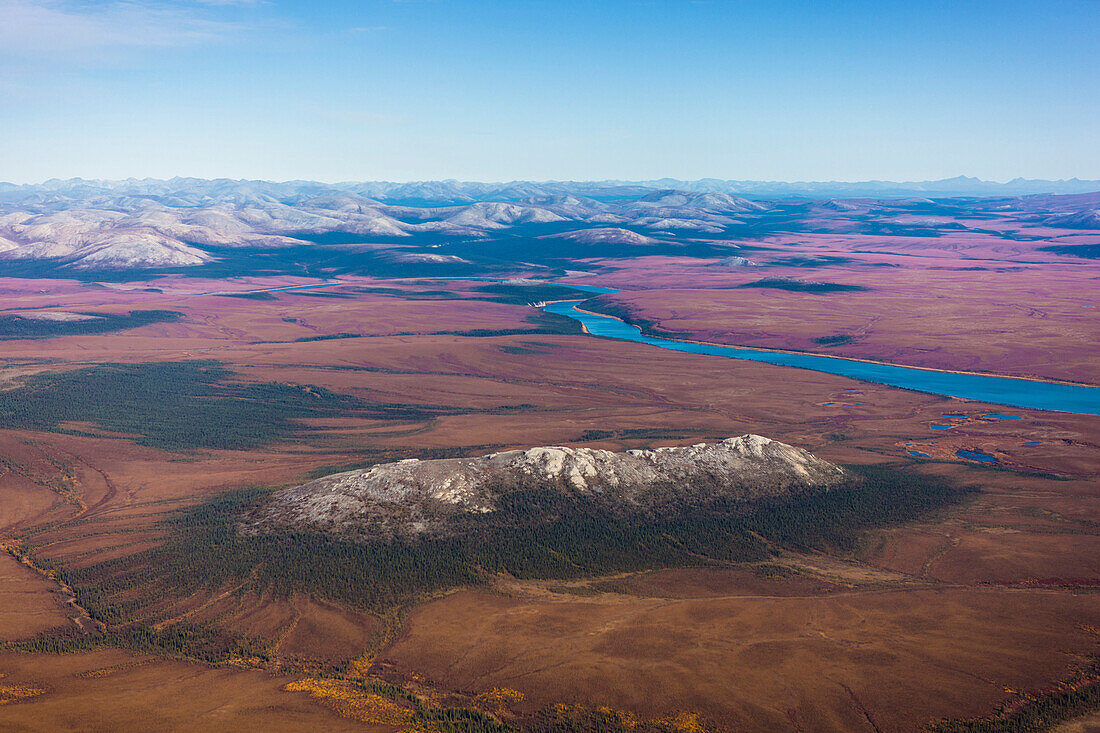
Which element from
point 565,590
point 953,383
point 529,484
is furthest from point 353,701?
point 953,383

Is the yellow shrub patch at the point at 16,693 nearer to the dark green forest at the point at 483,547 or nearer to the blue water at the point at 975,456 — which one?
the dark green forest at the point at 483,547

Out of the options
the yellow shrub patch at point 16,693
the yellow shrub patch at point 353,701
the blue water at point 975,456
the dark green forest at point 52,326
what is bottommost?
the yellow shrub patch at point 353,701

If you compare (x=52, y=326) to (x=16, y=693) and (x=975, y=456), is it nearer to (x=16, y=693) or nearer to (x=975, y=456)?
(x=16, y=693)

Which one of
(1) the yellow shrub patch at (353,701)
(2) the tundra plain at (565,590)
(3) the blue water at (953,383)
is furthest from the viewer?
(3) the blue water at (953,383)

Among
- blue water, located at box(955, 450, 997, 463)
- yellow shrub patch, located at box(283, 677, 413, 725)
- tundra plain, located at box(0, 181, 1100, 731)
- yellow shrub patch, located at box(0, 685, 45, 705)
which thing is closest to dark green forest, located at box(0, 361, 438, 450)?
tundra plain, located at box(0, 181, 1100, 731)

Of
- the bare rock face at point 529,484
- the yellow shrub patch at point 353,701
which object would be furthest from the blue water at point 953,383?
the yellow shrub patch at point 353,701

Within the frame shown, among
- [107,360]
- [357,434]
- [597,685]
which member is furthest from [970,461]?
[107,360]
